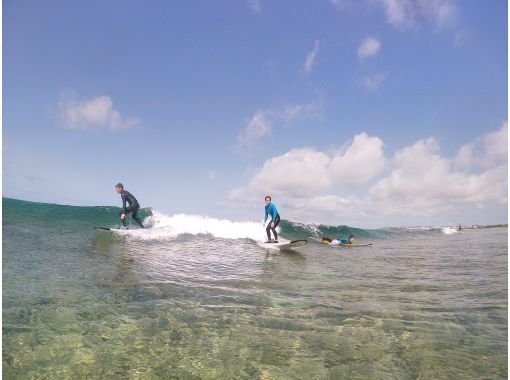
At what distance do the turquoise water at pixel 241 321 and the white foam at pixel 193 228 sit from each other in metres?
7.71

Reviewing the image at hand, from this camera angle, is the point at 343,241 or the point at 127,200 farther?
the point at 343,241

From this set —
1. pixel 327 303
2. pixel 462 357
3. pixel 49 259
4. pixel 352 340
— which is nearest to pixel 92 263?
pixel 49 259

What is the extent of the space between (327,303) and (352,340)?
186 centimetres

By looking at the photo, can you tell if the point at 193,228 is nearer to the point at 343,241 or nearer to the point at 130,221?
the point at 130,221

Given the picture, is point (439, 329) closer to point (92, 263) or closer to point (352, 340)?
point (352, 340)

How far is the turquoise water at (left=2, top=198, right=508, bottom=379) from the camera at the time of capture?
370 cm

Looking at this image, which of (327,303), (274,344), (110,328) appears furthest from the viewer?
(327,303)

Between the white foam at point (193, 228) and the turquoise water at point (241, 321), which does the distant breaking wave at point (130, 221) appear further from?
the turquoise water at point (241, 321)

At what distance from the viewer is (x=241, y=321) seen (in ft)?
16.9

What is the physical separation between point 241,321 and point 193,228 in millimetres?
17334

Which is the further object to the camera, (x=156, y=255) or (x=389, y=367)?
(x=156, y=255)

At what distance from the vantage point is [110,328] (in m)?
4.68

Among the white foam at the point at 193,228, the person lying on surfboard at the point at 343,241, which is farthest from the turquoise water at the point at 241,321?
the person lying on surfboard at the point at 343,241

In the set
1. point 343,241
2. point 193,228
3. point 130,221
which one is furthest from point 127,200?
point 343,241
